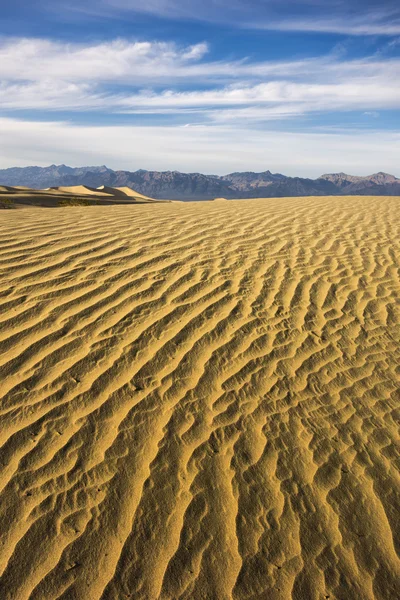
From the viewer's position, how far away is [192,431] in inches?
110

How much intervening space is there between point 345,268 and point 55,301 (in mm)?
3810

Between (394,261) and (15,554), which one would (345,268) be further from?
(15,554)

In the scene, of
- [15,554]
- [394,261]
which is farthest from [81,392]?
[394,261]

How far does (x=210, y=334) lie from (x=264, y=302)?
942 mm

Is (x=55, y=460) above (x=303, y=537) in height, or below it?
above

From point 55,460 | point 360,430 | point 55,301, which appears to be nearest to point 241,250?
point 55,301

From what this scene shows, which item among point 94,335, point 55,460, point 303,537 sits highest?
point 94,335

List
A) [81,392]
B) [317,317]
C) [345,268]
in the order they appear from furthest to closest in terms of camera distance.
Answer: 1. [345,268]
2. [317,317]
3. [81,392]

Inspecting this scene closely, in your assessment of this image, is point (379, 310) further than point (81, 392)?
Yes

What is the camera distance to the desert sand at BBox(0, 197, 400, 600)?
6.91 feet

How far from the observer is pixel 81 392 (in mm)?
2955

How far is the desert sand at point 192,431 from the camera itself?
6.91ft

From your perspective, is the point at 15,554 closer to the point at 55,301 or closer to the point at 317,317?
the point at 55,301

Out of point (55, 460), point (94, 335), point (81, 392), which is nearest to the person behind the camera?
point (55, 460)
